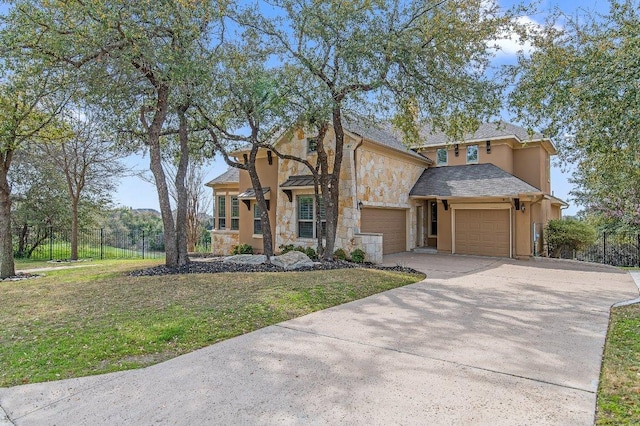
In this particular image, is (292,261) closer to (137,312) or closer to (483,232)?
(137,312)

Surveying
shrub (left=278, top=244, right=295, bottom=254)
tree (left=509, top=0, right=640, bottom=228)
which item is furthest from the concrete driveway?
shrub (left=278, top=244, right=295, bottom=254)

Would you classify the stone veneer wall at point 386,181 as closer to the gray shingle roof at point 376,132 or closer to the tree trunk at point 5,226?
the gray shingle roof at point 376,132

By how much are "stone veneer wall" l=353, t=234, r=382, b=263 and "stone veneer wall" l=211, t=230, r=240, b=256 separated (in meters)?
7.14

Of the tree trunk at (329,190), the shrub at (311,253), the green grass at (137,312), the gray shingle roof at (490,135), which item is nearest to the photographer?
the green grass at (137,312)

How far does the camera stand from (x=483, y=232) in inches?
628

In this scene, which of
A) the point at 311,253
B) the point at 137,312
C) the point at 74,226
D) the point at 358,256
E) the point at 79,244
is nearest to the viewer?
the point at 137,312

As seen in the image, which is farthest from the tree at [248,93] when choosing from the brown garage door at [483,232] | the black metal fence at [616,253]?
the black metal fence at [616,253]

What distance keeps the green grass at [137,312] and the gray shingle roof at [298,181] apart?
550 cm

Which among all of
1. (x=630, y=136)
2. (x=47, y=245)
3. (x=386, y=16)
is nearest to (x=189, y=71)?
(x=386, y=16)

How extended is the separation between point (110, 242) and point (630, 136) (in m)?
23.0

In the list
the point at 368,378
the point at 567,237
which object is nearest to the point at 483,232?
the point at 567,237

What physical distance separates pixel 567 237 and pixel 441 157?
638 cm

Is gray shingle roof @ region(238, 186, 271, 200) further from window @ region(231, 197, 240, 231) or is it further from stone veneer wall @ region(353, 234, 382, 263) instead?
stone veneer wall @ region(353, 234, 382, 263)

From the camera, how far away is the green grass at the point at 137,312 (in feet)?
14.9
